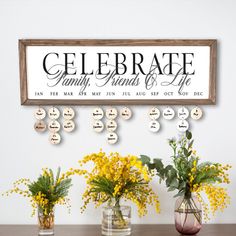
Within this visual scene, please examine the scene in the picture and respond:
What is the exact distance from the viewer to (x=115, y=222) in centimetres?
180

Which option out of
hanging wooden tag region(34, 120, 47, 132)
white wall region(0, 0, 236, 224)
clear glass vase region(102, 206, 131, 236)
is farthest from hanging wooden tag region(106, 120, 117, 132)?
clear glass vase region(102, 206, 131, 236)

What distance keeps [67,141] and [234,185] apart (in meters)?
0.82

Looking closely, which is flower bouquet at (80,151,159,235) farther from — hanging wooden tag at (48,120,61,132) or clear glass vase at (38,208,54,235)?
hanging wooden tag at (48,120,61,132)

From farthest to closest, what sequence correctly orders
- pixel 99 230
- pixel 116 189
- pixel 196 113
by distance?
pixel 196 113
pixel 99 230
pixel 116 189

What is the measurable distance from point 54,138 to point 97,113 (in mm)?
235

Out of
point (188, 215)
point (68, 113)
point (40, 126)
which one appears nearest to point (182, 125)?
point (188, 215)

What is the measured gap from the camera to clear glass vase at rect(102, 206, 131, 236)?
1791 millimetres

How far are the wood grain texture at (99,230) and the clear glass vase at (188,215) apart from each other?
5 centimetres

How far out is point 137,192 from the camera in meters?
1.89

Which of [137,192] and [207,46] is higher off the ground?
[207,46]

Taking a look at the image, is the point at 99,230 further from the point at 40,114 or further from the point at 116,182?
the point at 40,114

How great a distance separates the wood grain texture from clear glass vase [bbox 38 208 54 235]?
0.17ft
